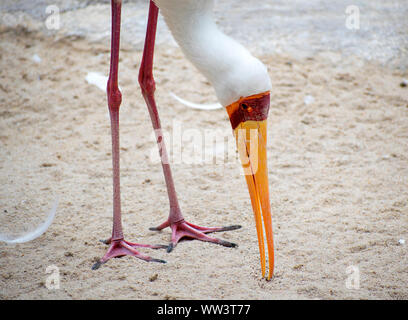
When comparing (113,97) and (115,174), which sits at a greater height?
(113,97)

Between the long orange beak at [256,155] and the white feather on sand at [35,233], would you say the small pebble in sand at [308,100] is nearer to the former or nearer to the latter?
the long orange beak at [256,155]

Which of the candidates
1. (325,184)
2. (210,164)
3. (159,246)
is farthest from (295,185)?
(159,246)

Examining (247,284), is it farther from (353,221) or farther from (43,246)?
(43,246)

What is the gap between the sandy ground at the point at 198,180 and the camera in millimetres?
2672

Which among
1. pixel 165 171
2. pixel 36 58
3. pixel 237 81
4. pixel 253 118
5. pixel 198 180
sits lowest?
pixel 198 180

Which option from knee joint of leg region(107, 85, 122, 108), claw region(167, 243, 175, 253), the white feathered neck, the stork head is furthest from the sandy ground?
the white feathered neck

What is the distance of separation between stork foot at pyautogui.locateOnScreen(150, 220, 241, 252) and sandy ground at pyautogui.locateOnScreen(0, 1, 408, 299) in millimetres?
48

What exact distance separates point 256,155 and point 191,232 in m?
0.77

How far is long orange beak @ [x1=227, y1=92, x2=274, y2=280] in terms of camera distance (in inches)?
103

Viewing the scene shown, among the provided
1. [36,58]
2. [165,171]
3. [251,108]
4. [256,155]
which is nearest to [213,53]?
[251,108]

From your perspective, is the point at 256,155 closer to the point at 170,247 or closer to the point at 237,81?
the point at 237,81

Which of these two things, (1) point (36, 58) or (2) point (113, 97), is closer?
(2) point (113, 97)

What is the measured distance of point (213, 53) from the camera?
2541 millimetres

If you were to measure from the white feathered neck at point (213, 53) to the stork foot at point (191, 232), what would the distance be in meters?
0.90
